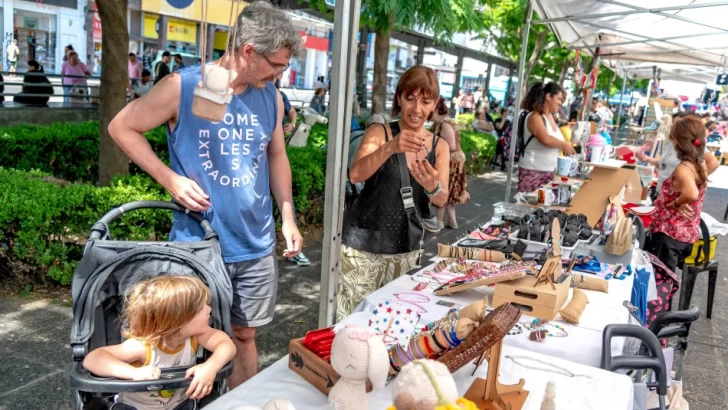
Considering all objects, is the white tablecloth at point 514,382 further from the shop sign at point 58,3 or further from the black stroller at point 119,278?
the shop sign at point 58,3

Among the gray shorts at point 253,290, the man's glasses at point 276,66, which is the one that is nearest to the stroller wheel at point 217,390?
the gray shorts at point 253,290

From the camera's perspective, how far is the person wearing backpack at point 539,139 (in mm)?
5949

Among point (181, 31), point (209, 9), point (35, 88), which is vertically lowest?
point (35, 88)

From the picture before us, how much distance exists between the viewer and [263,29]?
2.21 metres

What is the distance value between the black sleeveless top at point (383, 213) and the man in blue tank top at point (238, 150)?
569 millimetres

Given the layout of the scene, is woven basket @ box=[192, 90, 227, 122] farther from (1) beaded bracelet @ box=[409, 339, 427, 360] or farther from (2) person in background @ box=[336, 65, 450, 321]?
(2) person in background @ box=[336, 65, 450, 321]

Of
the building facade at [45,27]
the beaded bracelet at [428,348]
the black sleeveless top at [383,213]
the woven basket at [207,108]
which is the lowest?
the beaded bracelet at [428,348]

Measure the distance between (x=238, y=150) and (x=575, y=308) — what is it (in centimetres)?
153

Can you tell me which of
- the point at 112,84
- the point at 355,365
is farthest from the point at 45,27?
the point at 355,365

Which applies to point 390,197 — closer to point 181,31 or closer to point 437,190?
point 437,190

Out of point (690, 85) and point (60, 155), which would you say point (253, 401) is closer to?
point (60, 155)

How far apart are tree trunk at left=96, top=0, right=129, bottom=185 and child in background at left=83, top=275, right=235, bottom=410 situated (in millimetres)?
4668

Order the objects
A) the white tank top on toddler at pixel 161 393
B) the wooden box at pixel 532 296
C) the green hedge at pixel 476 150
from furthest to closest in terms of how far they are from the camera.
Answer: the green hedge at pixel 476 150, the wooden box at pixel 532 296, the white tank top on toddler at pixel 161 393

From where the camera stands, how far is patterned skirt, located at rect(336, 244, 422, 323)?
3166 mm
